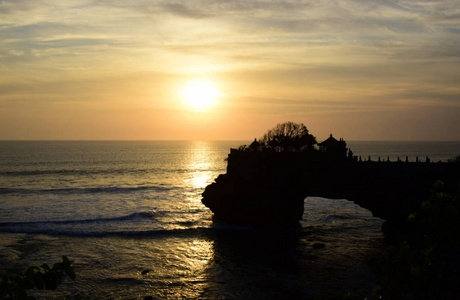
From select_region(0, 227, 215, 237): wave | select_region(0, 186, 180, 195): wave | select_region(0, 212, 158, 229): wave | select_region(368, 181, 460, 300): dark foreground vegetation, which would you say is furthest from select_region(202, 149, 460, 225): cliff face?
select_region(0, 186, 180, 195): wave

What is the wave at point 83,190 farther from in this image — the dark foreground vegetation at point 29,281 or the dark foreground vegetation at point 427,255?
the dark foreground vegetation at point 29,281

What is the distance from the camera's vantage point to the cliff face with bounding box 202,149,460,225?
3434 centimetres

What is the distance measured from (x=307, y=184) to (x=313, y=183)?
0.61 m

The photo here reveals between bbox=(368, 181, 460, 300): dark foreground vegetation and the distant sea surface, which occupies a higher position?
bbox=(368, 181, 460, 300): dark foreground vegetation

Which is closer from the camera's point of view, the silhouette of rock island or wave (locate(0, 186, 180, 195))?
the silhouette of rock island

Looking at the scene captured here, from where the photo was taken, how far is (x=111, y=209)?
53.1m

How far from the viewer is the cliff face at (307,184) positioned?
1352 inches

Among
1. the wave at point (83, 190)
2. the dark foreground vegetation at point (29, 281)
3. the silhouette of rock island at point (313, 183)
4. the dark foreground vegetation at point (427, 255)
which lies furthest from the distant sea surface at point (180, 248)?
the dark foreground vegetation at point (427, 255)

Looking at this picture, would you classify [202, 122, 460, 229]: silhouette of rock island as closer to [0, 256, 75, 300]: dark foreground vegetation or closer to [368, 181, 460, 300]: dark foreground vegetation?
[368, 181, 460, 300]: dark foreground vegetation

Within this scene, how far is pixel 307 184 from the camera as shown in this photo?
127 feet

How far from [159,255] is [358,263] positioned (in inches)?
623

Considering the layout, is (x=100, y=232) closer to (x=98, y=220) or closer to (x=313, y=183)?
(x=98, y=220)

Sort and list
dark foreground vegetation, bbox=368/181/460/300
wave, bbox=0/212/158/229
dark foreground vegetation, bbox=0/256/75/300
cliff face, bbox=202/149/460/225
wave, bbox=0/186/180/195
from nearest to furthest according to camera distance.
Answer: dark foreground vegetation, bbox=0/256/75/300
dark foreground vegetation, bbox=368/181/460/300
cliff face, bbox=202/149/460/225
wave, bbox=0/212/158/229
wave, bbox=0/186/180/195

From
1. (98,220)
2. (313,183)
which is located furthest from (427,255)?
(98,220)
